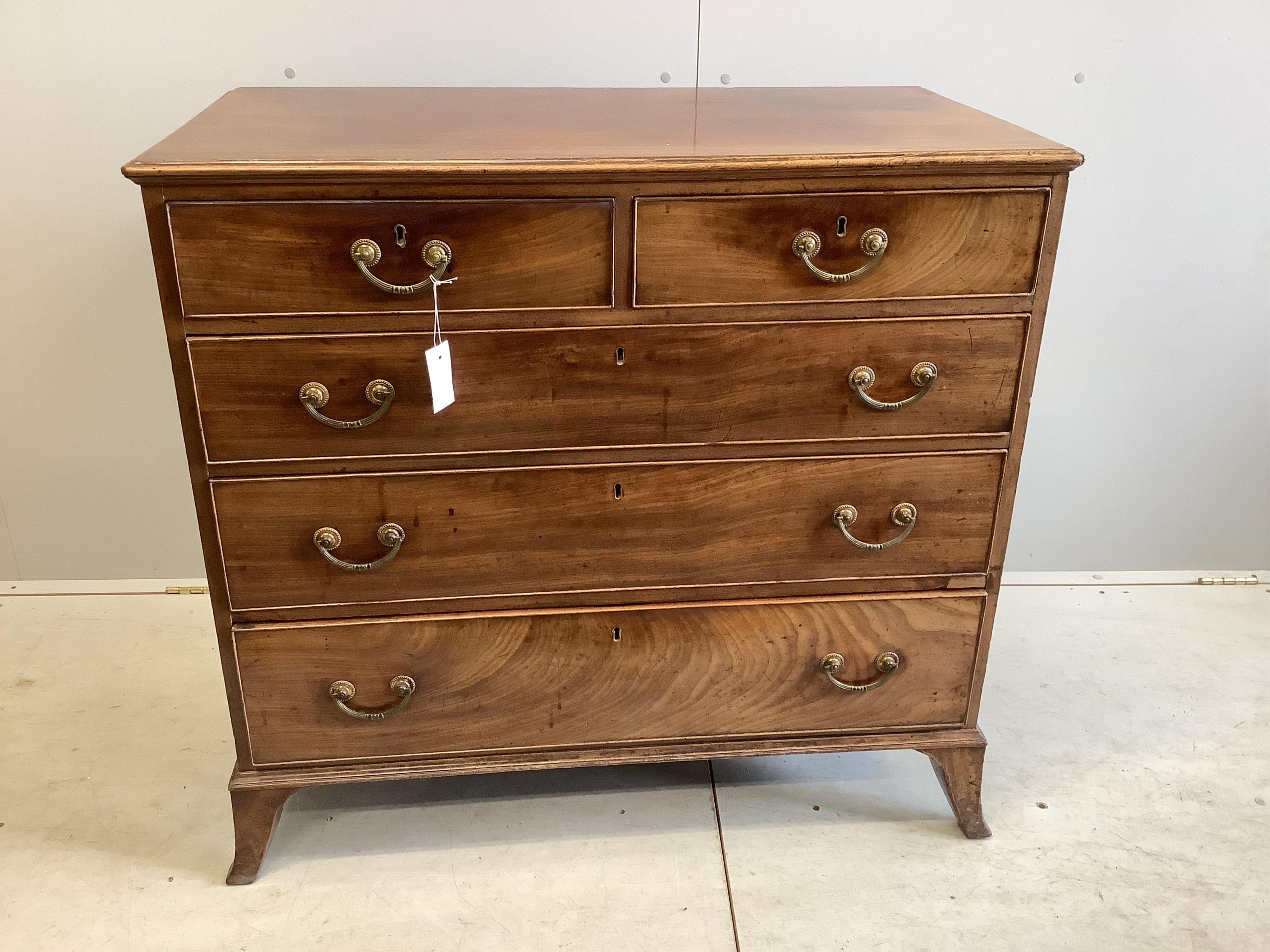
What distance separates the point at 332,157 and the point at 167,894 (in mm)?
1138

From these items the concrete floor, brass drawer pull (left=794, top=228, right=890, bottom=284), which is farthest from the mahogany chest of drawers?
the concrete floor

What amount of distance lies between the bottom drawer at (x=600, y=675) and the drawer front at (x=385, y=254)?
473 millimetres

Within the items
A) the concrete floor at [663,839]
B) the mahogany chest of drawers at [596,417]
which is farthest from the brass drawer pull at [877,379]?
the concrete floor at [663,839]

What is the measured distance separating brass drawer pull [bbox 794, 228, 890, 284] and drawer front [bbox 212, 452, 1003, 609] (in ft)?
0.87

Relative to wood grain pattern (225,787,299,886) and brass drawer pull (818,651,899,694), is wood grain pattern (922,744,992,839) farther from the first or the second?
wood grain pattern (225,787,299,886)

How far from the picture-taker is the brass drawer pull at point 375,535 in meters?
1.46

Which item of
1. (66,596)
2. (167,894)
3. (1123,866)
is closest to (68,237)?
(66,596)

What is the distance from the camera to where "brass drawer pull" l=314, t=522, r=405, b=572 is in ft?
4.78

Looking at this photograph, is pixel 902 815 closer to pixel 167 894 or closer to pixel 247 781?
pixel 247 781

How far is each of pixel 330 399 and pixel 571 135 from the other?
48 centimetres

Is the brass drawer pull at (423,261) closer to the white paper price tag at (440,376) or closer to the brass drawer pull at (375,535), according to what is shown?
the white paper price tag at (440,376)

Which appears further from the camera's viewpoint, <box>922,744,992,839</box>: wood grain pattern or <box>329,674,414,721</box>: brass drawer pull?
<box>922,744,992,839</box>: wood grain pattern

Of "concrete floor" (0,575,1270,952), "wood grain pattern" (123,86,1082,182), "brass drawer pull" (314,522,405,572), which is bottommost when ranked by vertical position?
"concrete floor" (0,575,1270,952)

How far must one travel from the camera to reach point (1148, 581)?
2.46 m
